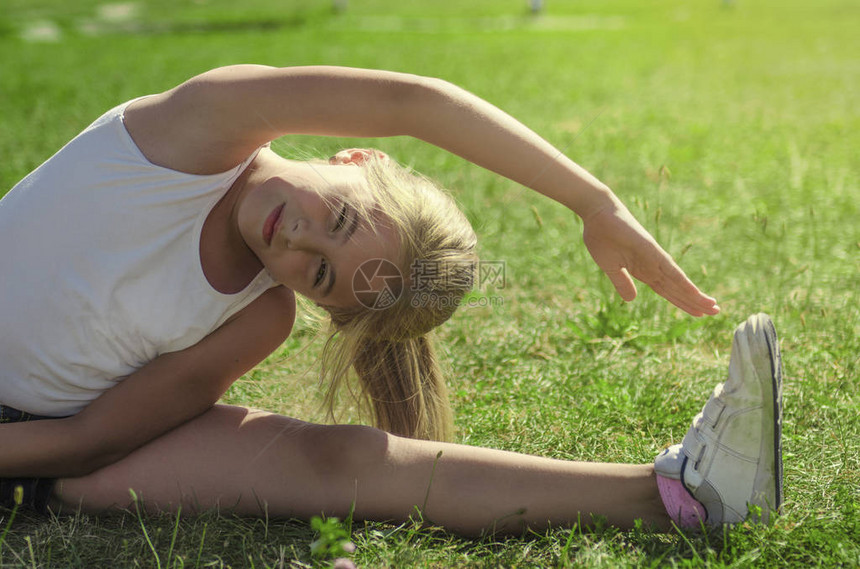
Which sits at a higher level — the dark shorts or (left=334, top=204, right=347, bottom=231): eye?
(left=334, top=204, right=347, bottom=231): eye

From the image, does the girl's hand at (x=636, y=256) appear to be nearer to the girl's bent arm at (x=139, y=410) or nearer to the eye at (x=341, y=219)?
the eye at (x=341, y=219)

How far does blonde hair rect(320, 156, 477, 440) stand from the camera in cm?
220

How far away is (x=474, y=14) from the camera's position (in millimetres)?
17031

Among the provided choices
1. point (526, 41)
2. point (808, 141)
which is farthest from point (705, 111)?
point (526, 41)

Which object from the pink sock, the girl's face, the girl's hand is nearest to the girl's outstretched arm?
the girl's hand

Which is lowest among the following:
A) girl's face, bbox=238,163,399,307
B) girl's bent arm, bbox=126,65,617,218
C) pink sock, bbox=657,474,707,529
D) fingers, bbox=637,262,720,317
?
pink sock, bbox=657,474,707,529

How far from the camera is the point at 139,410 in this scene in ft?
7.20

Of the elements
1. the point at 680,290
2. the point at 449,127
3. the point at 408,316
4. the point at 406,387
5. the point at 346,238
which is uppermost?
the point at 449,127

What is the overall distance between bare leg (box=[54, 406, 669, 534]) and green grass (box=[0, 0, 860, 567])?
6 centimetres

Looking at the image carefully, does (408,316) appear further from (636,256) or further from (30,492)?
(30,492)

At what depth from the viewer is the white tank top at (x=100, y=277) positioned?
2.20m

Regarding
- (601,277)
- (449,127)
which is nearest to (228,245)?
(449,127)

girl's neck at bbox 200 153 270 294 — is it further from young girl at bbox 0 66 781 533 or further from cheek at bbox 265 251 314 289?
cheek at bbox 265 251 314 289

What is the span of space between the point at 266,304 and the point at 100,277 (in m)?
0.45
